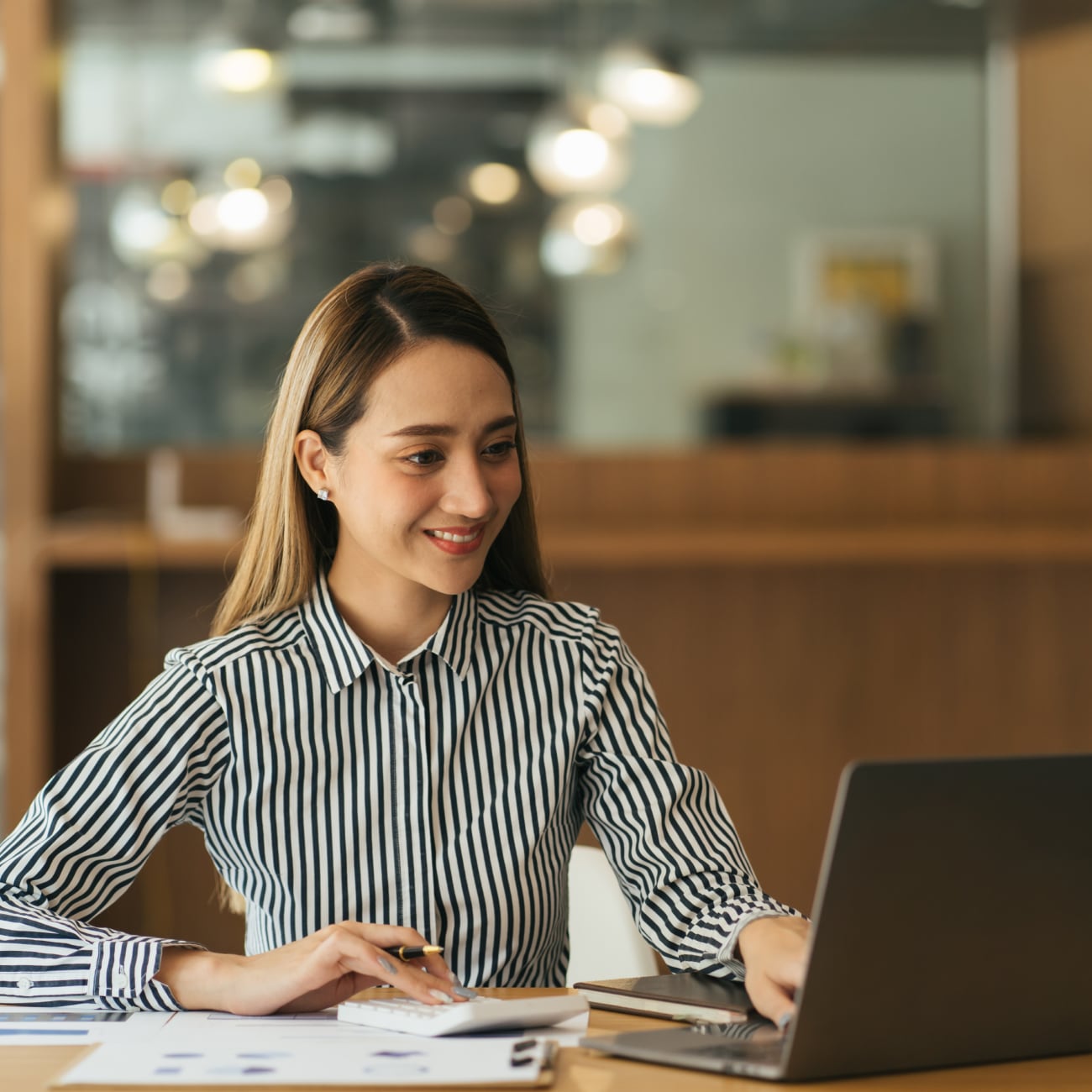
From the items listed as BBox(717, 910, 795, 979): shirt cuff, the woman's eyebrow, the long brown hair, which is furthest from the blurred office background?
BBox(717, 910, 795, 979): shirt cuff

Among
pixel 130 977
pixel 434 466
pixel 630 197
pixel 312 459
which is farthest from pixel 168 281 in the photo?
pixel 130 977

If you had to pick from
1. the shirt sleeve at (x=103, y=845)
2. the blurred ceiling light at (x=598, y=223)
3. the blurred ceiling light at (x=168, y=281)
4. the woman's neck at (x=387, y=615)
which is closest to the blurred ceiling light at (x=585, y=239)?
the blurred ceiling light at (x=598, y=223)

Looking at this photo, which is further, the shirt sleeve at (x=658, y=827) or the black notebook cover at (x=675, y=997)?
the shirt sleeve at (x=658, y=827)

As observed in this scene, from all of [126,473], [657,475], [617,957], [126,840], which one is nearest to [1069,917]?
[617,957]

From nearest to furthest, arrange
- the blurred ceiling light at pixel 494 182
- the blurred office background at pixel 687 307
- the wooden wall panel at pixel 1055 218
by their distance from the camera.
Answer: the blurred office background at pixel 687 307
the wooden wall panel at pixel 1055 218
the blurred ceiling light at pixel 494 182

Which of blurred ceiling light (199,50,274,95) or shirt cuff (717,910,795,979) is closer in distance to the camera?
shirt cuff (717,910,795,979)

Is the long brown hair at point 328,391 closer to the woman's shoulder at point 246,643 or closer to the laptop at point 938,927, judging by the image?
the woman's shoulder at point 246,643

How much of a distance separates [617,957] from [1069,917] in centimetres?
59

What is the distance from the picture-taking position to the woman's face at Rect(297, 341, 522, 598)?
1.30m

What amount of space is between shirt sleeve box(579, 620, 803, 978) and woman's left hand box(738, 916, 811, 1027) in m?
0.04

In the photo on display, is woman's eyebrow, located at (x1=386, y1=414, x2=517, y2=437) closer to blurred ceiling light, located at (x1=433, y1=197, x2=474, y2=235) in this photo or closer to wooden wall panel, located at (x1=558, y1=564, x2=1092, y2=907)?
wooden wall panel, located at (x1=558, y1=564, x2=1092, y2=907)

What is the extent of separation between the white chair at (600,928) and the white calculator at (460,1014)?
37cm

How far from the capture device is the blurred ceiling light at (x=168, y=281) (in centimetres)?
441

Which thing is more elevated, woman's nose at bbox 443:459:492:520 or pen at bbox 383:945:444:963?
woman's nose at bbox 443:459:492:520
